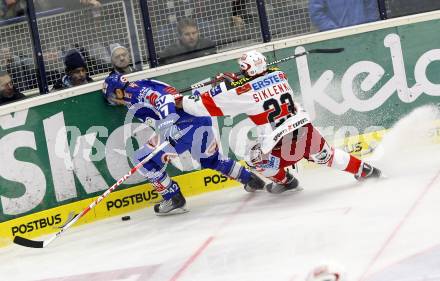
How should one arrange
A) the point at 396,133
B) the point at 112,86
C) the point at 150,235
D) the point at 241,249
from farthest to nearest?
the point at 396,133, the point at 112,86, the point at 150,235, the point at 241,249

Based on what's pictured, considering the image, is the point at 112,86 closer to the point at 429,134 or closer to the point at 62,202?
the point at 62,202

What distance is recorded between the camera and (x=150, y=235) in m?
7.18

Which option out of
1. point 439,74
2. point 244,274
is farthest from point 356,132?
point 244,274

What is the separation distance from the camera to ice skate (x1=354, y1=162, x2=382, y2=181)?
24.4 feet

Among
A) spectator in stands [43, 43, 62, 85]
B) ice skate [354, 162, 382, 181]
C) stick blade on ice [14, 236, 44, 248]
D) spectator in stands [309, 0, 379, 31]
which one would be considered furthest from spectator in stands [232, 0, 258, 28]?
stick blade on ice [14, 236, 44, 248]

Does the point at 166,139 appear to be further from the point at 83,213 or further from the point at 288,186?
the point at 288,186

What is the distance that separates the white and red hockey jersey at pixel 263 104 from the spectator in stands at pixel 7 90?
1663mm

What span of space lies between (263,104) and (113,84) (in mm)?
1384

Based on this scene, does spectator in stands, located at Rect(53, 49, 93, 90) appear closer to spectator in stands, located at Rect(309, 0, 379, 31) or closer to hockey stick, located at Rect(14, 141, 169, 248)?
hockey stick, located at Rect(14, 141, 169, 248)

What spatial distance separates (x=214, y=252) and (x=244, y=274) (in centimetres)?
71

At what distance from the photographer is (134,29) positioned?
26.6 feet

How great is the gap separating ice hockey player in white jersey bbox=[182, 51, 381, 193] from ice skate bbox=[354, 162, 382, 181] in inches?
1.9

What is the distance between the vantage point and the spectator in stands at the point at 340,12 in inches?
331

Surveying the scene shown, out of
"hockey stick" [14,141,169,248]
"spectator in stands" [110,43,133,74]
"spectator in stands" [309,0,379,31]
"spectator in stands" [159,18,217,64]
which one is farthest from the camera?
"spectator in stands" [309,0,379,31]
